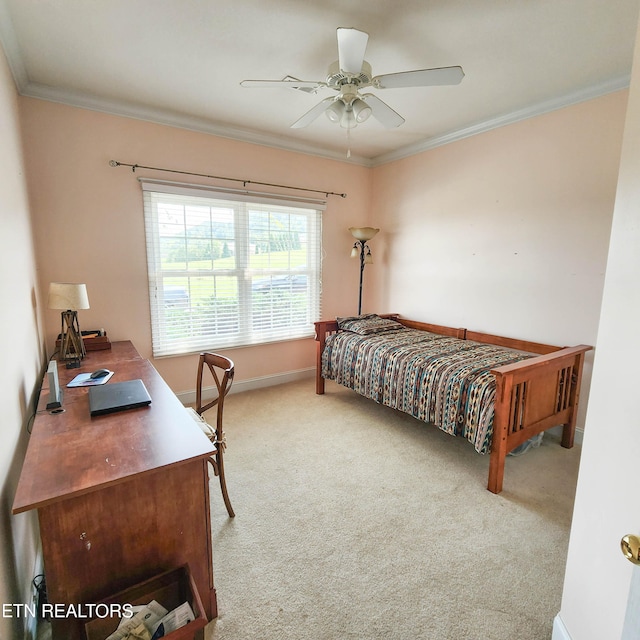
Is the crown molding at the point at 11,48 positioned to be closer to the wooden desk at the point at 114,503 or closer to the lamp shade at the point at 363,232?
the wooden desk at the point at 114,503

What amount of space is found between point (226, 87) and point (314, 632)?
3.17 meters

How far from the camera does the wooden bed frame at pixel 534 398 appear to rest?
2.08 m

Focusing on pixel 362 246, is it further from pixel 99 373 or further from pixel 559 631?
pixel 559 631

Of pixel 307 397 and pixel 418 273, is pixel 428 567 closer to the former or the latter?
pixel 307 397

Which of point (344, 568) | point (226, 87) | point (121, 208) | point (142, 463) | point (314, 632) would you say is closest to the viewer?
point (142, 463)

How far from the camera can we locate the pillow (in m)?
3.50

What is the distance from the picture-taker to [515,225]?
9.90 feet

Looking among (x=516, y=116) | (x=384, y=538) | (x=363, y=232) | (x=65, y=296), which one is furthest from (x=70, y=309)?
(x=516, y=116)

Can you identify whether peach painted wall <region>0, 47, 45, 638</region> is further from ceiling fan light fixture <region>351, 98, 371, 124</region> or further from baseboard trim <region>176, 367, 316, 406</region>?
ceiling fan light fixture <region>351, 98, 371, 124</region>

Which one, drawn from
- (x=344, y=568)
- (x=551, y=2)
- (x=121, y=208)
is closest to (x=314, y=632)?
(x=344, y=568)

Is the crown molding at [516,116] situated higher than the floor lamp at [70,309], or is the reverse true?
the crown molding at [516,116]

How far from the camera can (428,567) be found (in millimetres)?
1606

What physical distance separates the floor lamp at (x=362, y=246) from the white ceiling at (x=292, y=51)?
1.22 meters

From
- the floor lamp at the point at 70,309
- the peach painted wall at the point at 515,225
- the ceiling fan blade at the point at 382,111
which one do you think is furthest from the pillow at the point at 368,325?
the floor lamp at the point at 70,309
